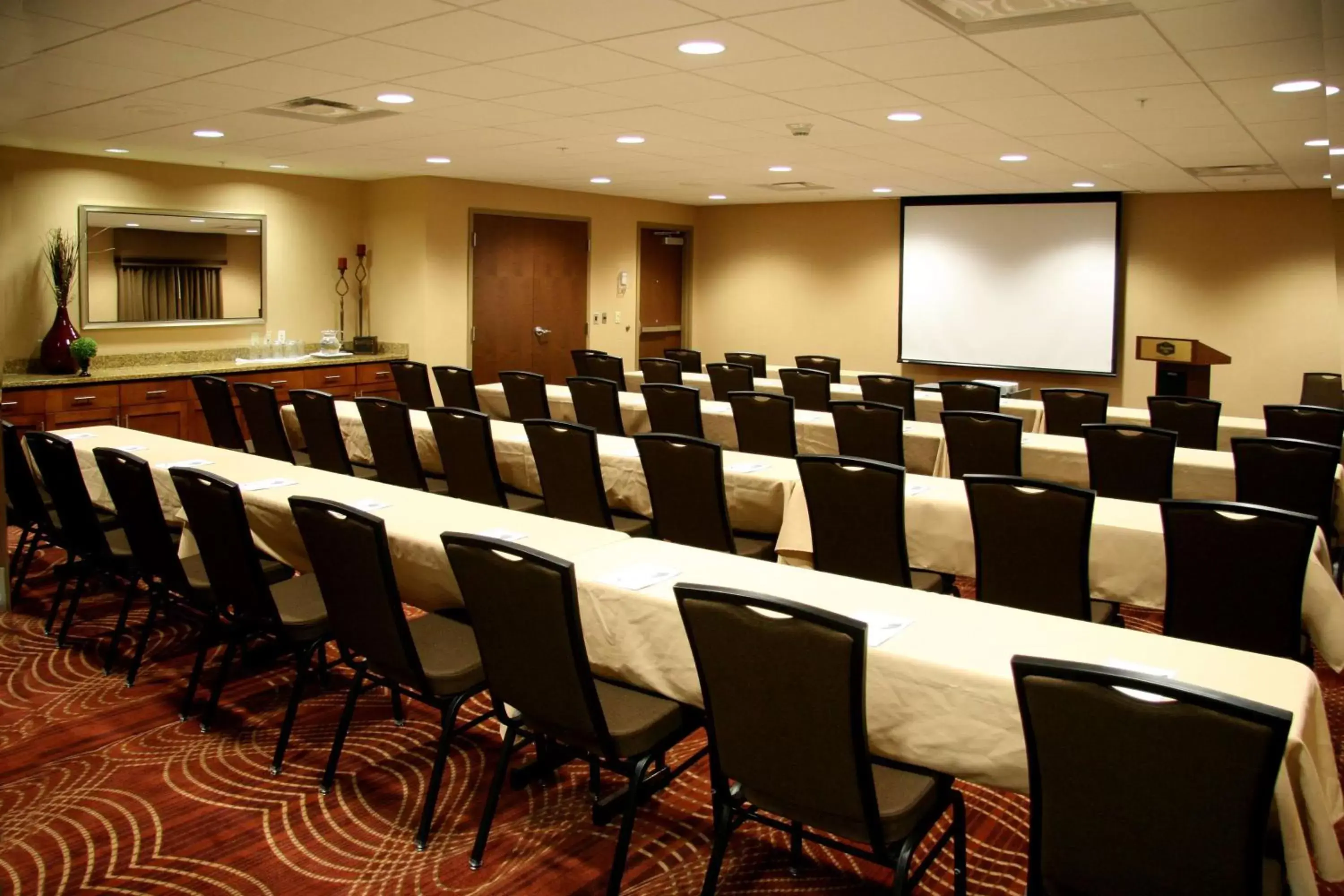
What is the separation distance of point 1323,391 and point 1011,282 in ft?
12.6

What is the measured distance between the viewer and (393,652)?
10.0ft

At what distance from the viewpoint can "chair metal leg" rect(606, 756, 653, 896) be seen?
8.52ft

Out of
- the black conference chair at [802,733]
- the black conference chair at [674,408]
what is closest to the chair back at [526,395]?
the black conference chair at [674,408]

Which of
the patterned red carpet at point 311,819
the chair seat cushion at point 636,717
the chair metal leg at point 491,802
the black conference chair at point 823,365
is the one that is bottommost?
the patterned red carpet at point 311,819

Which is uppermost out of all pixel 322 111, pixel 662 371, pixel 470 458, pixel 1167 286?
pixel 322 111

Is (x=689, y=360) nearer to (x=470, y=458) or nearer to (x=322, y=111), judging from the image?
(x=322, y=111)

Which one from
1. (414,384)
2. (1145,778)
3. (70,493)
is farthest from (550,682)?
(414,384)

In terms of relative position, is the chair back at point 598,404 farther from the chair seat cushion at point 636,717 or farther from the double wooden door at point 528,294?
the double wooden door at point 528,294

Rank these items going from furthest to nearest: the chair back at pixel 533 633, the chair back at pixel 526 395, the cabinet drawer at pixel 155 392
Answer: the cabinet drawer at pixel 155 392 < the chair back at pixel 526 395 < the chair back at pixel 533 633

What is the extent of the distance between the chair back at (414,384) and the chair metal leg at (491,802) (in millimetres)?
4906

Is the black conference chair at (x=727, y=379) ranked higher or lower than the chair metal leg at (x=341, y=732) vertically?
higher

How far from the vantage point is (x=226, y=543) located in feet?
11.4

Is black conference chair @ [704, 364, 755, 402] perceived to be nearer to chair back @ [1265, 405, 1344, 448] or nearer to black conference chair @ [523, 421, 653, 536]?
black conference chair @ [523, 421, 653, 536]

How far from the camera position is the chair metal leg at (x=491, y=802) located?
9.34ft
